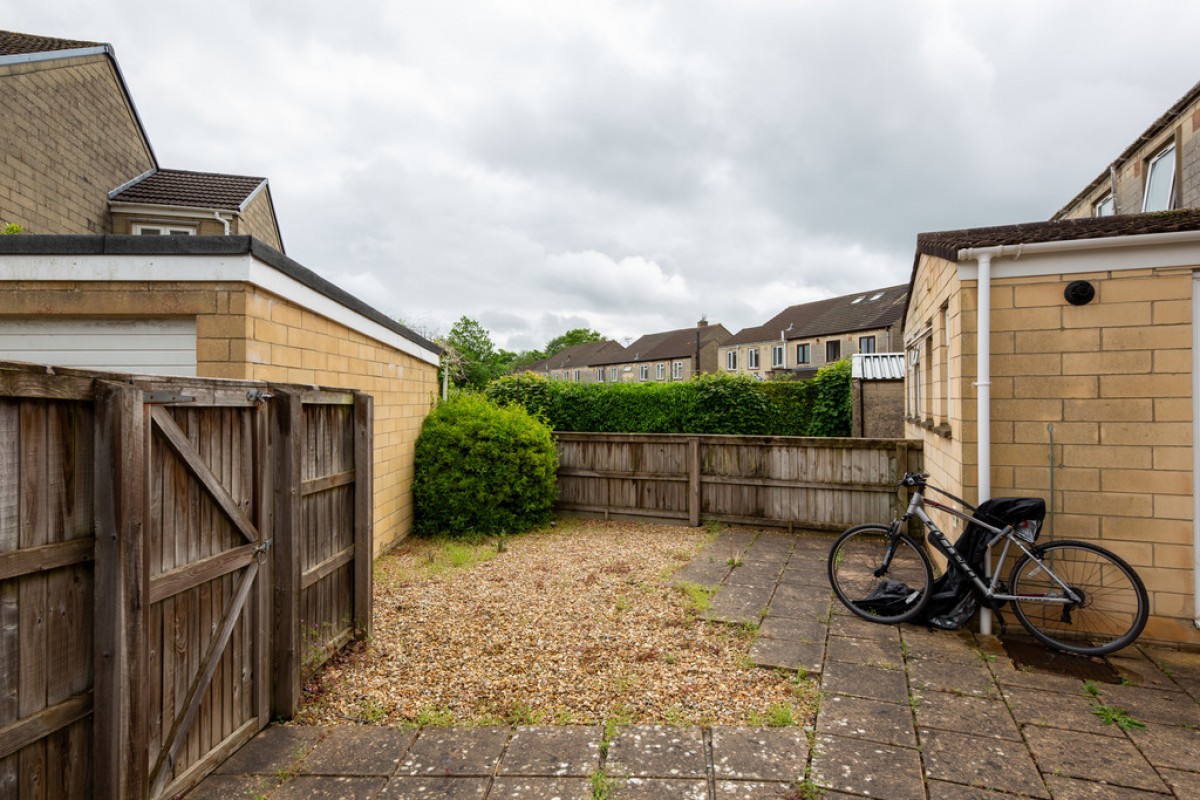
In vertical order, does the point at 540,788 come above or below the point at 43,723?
below

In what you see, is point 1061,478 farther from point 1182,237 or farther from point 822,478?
point 822,478

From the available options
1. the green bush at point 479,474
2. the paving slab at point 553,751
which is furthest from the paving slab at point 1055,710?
the green bush at point 479,474

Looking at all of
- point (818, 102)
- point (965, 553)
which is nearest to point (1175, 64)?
point (818, 102)

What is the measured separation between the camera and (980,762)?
2.63 metres

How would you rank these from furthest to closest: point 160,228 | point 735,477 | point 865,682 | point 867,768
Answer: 1. point 160,228
2. point 735,477
3. point 865,682
4. point 867,768

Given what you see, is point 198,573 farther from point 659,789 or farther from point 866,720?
point 866,720

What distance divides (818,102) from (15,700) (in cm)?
995

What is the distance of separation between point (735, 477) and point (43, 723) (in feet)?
24.5

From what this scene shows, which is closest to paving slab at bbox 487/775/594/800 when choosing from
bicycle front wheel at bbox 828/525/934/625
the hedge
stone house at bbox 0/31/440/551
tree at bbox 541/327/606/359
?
bicycle front wheel at bbox 828/525/934/625

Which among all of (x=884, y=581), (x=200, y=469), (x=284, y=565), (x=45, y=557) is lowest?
(x=884, y=581)

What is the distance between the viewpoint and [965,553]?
4262 mm

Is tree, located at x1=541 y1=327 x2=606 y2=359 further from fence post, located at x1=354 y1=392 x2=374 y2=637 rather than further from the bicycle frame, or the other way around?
the bicycle frame

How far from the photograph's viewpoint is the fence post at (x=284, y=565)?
310 centimetres

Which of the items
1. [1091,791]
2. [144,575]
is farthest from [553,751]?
[1091,791]
